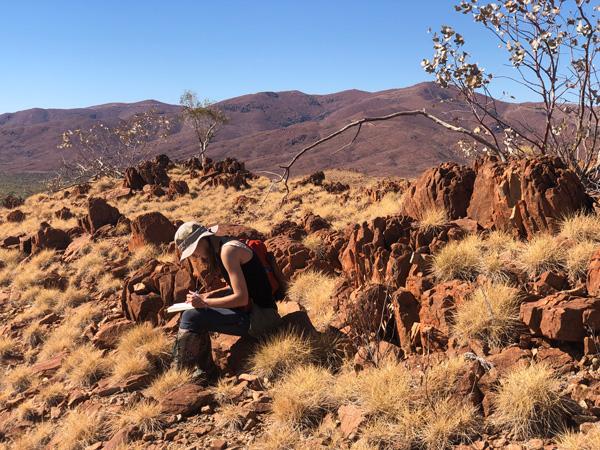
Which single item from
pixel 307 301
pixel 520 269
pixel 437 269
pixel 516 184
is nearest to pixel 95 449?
pixel 307 301

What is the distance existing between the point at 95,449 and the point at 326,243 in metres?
4.53

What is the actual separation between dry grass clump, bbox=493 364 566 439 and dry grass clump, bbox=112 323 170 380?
11.7 feet

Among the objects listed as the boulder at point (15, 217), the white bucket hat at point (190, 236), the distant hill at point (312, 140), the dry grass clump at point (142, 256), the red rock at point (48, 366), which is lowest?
the red rock at point (48, 366)

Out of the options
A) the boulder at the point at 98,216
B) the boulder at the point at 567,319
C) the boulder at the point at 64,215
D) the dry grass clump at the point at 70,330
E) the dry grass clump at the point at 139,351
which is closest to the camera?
the boulder at the point at 567,319

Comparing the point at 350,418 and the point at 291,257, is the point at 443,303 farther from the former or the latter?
the point at 291,257

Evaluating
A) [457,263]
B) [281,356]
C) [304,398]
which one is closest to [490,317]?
[457,263]

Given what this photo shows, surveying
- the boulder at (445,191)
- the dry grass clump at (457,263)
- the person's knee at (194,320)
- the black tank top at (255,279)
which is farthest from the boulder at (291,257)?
the person's knee at (194,320)

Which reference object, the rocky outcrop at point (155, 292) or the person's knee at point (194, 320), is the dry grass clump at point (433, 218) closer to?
the person's knee at point (194, 320)

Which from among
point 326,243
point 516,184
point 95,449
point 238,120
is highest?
point 238,120

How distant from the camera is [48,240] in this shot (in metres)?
12.0

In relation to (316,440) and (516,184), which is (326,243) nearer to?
(516,184)

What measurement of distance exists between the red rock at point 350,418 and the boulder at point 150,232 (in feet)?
24.4

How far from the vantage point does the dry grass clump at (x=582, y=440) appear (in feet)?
9.32

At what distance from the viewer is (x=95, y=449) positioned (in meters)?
4.11
